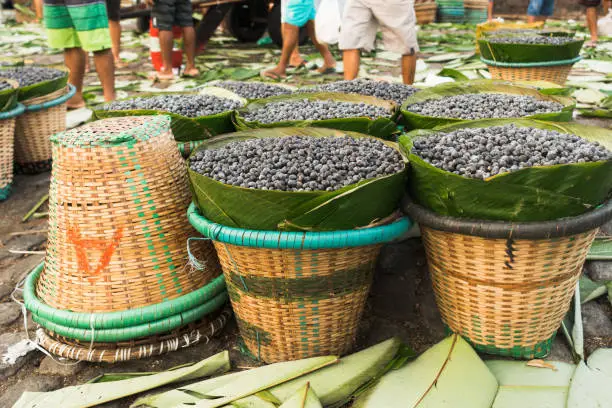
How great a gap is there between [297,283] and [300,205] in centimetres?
29

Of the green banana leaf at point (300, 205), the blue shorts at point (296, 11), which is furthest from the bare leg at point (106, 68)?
the green banana leaf at point (300, 205)

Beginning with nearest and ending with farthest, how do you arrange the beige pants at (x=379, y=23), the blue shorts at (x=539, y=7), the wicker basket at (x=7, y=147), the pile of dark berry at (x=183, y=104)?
1. the pile of dark berry at (x=183, y=104)
2. the wicker basket at (x=7, y=147)
3. the beige pants at (x=379, y=23)
4. the blue shorts at (x=539, y=7)

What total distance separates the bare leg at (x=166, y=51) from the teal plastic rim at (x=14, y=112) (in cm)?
252

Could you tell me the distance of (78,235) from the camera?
1.95m

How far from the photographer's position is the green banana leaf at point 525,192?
61.9 inches

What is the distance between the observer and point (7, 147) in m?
3.37

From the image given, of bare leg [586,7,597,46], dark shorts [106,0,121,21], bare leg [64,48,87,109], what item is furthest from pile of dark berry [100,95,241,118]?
bare leg [586,7,597,46]

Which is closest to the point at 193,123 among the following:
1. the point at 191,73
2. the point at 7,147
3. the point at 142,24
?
the point at 7,147

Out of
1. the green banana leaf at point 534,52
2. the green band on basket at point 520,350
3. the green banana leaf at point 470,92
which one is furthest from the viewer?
the green banana leaf at point 534,52

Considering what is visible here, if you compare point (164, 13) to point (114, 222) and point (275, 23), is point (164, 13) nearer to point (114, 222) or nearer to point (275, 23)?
point (275, 23)

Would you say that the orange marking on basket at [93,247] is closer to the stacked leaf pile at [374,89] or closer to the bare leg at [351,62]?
the stacked leaf pile at [374,89]

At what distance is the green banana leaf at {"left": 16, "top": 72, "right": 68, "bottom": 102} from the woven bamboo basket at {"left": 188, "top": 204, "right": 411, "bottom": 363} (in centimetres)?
221

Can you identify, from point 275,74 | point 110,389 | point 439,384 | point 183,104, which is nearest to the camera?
point 439,384

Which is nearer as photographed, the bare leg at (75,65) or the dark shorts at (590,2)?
the bare leg at (75,65)
